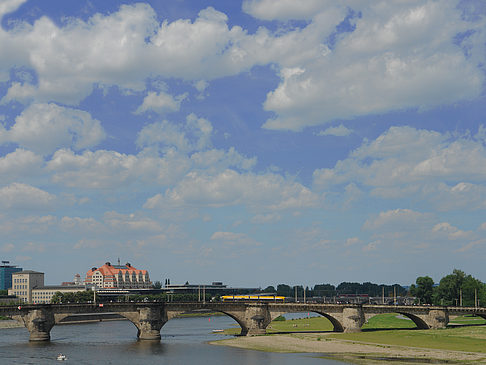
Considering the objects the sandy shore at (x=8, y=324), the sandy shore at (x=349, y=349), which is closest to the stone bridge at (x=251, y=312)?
the sandy shore at (x=349, y=349)

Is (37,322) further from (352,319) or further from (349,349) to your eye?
(352,319)

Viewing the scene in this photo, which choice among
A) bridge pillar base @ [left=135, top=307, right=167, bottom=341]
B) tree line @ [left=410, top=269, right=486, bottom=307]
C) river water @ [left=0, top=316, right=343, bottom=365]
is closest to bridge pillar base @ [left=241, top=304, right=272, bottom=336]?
river water @ [left=0, top=316, right=343, bottom=365]

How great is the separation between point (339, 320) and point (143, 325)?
4330 centimetres

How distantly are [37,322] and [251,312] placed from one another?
45.8 metres

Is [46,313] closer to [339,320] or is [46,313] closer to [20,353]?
[20,353]

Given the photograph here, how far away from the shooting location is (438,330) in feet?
406

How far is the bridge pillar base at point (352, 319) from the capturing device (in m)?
128

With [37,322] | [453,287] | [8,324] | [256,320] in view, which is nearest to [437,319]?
[256,320]

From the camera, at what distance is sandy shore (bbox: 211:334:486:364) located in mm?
86512

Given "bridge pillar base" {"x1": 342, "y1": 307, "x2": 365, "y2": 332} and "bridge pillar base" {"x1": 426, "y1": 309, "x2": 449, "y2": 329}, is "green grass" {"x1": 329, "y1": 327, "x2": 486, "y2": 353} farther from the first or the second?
"bridge pillar base" {"x1": 426, "y1": 309, "x2": 449, "y2": 329}

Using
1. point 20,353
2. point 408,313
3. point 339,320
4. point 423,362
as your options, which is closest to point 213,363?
point 423,362

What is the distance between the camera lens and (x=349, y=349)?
100m

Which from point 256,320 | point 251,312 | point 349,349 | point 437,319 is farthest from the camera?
point 251,312

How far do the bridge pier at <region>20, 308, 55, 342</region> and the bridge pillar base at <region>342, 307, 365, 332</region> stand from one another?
6415cm
